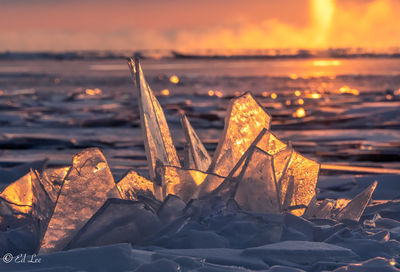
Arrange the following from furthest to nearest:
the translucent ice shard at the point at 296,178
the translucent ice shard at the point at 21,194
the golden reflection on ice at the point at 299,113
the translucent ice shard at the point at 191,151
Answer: the golden reflection on ice at the point at 299,113 < the translucent ice shard at the point at 191,151 < the translucent ice shard at the point at 21,194 < the translucent ice shard at the point at 296,178

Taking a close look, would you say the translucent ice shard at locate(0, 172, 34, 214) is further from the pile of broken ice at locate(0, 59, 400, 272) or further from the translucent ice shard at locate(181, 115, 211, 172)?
the translucent ice shard at locate(181, 115, 211, 172)

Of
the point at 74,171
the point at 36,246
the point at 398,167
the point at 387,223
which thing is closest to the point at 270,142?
the point at 387,223

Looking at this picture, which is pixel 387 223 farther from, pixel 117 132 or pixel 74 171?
pixel 117 132

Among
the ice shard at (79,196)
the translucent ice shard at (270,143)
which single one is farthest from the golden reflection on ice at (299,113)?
the ice shard at (79,196)

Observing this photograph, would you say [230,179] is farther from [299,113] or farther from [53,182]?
[299,113]

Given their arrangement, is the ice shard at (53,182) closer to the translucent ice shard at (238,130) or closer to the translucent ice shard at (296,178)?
the translucent ice shard at (238,130)
